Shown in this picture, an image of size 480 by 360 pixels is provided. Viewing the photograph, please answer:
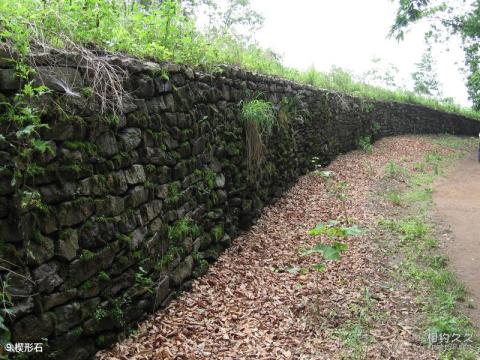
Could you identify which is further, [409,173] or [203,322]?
[409,173]

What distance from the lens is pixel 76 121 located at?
10.4 ft

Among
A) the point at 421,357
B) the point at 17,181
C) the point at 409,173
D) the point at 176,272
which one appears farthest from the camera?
the point at 409,173

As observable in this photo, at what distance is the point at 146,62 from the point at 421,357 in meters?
3.77

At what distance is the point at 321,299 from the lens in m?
4.83

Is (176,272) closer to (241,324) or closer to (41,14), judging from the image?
(241,324)

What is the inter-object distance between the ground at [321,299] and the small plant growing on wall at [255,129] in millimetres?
972

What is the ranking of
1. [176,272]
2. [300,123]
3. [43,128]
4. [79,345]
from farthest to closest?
[300,123], [176,272], [79,345], [43,128]

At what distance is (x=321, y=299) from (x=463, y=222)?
399 centimetres

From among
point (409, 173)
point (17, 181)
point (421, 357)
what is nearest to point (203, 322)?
point (421, 357)

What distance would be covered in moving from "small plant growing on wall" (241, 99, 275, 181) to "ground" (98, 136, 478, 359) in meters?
0.97

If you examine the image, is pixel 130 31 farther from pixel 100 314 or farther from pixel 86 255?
pixel 100 314

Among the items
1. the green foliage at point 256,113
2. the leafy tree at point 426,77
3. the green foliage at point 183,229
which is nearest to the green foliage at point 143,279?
the green foliage at point 183,229

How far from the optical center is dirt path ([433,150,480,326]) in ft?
17.6

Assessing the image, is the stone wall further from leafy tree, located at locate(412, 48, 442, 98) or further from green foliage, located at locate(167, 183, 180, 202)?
leafy tree, located at locate(412, 48, 442, 98)
